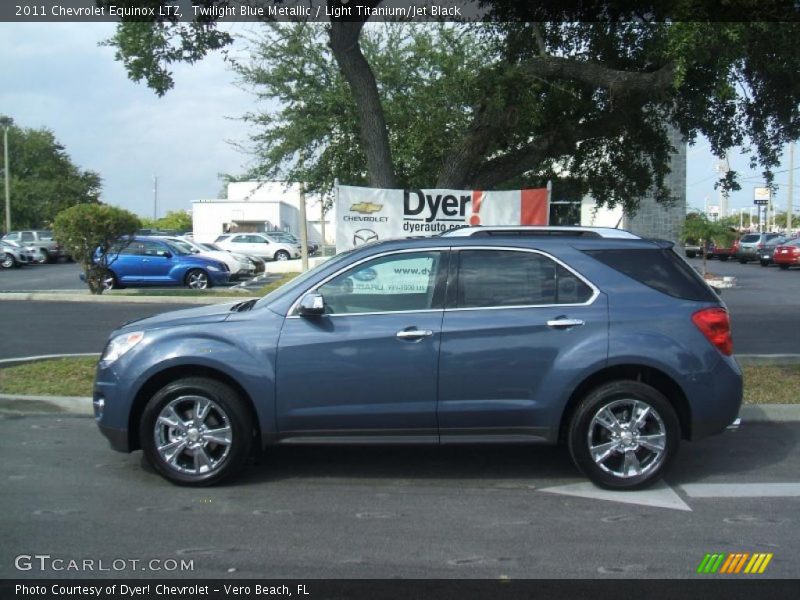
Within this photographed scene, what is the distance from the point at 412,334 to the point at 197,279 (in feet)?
60.8

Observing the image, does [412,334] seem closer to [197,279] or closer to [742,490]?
[742,490]

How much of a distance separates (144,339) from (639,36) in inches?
290

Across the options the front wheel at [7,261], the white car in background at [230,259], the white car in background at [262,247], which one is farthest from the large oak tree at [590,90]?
the front wheel at [7,261]

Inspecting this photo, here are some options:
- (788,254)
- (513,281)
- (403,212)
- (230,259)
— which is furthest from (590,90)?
(788,254)

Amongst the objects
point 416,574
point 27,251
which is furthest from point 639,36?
point 27,251

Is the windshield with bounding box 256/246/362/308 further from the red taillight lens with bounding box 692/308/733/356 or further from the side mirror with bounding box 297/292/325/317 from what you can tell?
the red taillight lens with bounding box 692/308/733/356

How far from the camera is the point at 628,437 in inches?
234

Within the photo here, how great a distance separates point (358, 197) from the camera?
1034cm

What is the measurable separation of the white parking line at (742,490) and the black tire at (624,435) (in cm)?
36

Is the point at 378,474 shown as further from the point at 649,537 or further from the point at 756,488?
the point at 756,488

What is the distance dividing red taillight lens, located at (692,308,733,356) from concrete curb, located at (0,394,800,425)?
96.4 inches

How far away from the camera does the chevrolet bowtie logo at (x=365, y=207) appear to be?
10.3 meters

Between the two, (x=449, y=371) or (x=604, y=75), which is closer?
(x=449, y=371)
